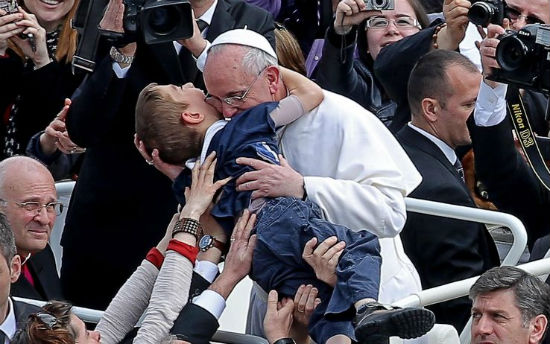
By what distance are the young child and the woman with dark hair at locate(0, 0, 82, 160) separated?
2.00m

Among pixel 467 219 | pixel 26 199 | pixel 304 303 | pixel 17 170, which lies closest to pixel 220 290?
pixel 304 303

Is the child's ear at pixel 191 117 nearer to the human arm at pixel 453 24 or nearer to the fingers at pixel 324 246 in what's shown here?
the fingers at pixel 324 246

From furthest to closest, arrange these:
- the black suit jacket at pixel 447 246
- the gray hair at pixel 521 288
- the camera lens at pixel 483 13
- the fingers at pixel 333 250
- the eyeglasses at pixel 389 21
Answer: the eyeglasses at pixel 389 21, the camera lens at pixel 483 13, the black suit jacket at pixel 447 246, the gray hair at pixel 521 288, the fingers at pixel 333 250

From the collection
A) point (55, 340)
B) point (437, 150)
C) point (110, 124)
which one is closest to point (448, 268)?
point (437, 150)

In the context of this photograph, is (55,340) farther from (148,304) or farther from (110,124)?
(110,124)

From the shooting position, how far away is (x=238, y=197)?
4.63 m

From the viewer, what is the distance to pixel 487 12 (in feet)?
18.7

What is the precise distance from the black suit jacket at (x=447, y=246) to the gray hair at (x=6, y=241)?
157 cm

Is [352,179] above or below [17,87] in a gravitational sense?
above

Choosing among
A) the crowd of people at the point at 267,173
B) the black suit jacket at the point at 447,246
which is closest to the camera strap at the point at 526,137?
the crowd of people at the point at 267,173

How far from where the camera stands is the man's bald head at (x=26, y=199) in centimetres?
553

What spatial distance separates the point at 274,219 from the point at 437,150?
1.51 meters

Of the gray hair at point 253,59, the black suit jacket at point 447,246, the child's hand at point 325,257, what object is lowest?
the black suit jacket at point 447,246

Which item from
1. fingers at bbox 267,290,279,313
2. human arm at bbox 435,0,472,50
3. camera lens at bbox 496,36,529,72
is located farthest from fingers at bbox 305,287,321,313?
human arm at bbox 435,0,472,50
